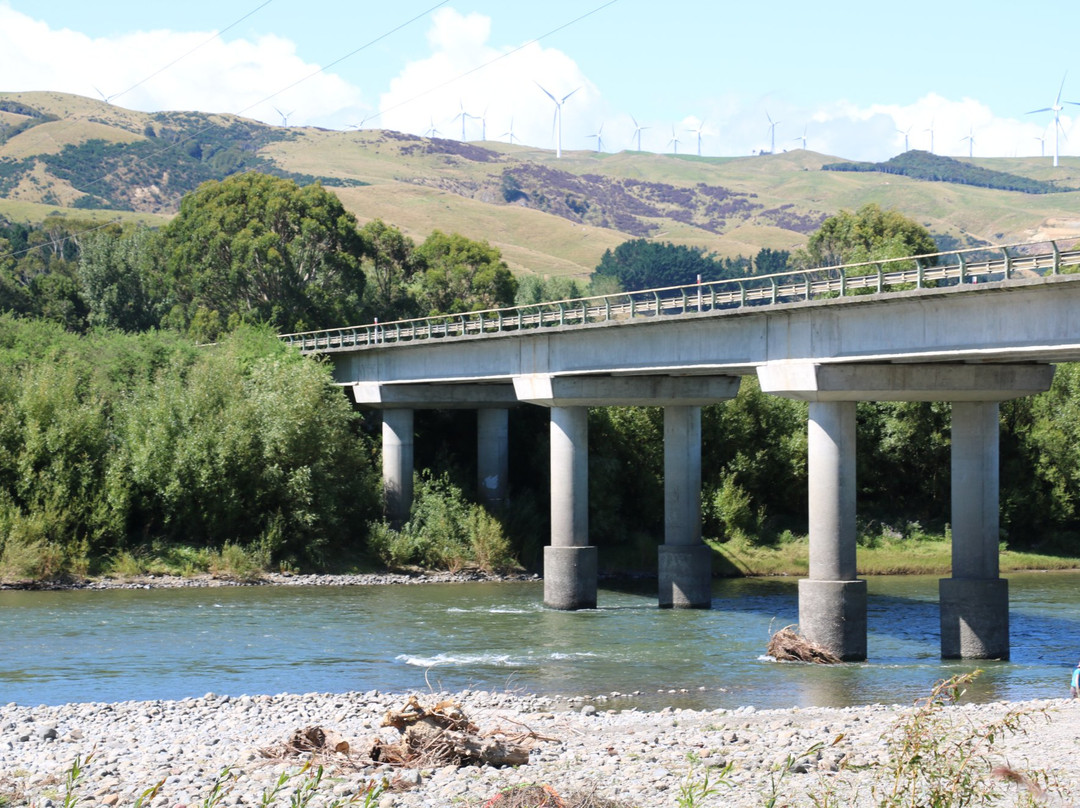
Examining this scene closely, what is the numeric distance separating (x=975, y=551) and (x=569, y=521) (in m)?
17.2

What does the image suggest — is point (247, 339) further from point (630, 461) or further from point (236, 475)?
point (630, 461)

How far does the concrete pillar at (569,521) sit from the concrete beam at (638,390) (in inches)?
33.0

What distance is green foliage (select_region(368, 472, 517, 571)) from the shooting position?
6247 centimetres

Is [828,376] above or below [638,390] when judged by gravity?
below

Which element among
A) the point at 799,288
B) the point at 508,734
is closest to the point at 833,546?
the point at 799,288

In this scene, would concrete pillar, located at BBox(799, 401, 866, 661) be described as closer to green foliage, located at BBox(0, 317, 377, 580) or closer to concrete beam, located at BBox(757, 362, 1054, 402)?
concrete beam, located at BBox(757, 362, 1054, 402)

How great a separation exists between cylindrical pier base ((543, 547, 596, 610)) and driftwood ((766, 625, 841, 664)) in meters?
13.5

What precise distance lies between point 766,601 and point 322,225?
49353mm

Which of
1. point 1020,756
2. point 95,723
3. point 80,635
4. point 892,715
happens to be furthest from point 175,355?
point 1020,756

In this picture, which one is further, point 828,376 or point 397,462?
point 397,462

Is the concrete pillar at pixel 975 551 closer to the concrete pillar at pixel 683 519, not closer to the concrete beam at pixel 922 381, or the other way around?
the concrete beam at pixel 922 381

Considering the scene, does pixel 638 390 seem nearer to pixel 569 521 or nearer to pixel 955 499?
pixel 569 521

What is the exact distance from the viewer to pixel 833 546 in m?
38.4

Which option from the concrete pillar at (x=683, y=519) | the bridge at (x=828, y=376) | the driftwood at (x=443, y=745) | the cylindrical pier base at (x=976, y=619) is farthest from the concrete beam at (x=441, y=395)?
the driftwood at (x=443, y=745)
